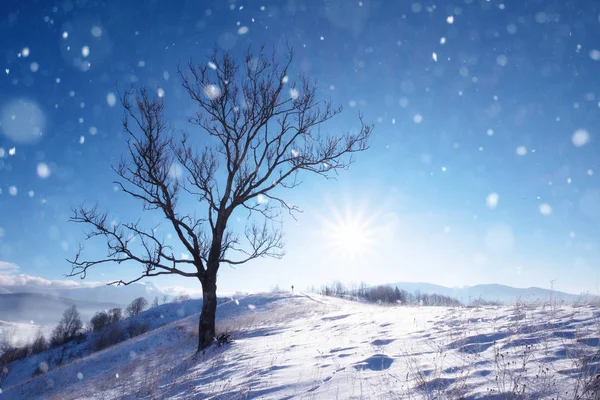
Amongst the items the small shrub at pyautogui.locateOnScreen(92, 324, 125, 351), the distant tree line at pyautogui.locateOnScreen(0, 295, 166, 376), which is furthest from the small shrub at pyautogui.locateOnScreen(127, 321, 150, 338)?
the small shrub at pyautogui.locateOnScreen(92, 324, 125, 351)

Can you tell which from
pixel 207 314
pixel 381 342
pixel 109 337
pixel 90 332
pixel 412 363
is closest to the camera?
pixel 412 363

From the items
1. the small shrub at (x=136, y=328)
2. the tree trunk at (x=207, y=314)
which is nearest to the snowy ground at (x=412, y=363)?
the tree trunk at (x=207, y=314)

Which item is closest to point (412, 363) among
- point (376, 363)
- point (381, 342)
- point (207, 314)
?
point (376, 363)

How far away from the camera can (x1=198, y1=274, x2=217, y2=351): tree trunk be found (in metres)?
9.45

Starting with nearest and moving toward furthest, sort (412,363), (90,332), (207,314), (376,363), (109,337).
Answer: (412,363) → (376,363) → (207,314) → (109,337) → (90,332)

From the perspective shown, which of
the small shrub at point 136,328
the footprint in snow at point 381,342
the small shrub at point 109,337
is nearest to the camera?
the footprint in snow at point 381,342

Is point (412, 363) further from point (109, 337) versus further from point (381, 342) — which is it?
point (109, 337)

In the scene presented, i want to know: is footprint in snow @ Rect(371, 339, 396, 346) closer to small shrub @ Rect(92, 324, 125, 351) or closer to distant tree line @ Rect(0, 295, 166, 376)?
distant tree line @ Rect(0, 295, 166, 376)

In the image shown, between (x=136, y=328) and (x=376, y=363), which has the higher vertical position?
(x=376, y=363)

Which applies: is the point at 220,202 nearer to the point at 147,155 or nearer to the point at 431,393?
the point at 147,155

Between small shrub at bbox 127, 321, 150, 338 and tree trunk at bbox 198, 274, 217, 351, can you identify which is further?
small shrub at bbox 127, 321, 150, 338

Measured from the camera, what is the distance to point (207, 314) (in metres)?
9.70

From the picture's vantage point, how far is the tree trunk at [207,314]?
9.45m

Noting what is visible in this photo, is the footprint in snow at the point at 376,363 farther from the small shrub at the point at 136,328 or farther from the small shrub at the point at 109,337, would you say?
the small shrub at the point at 109,337
